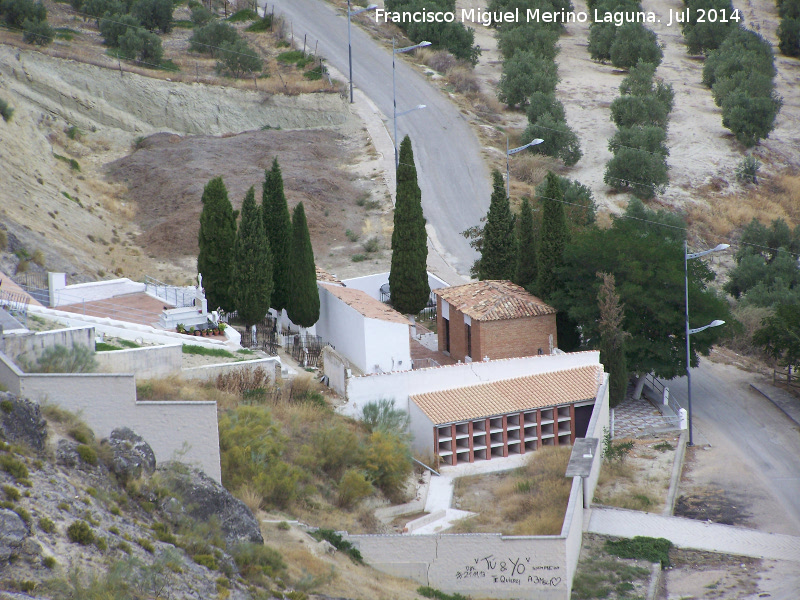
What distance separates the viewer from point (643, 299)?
112ft

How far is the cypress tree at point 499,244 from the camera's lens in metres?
38.5

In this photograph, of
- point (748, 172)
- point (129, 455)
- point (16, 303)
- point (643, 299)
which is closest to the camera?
point (129, 455)

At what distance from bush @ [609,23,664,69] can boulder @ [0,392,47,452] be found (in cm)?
6690

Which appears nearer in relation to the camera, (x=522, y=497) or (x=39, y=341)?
(x=39, y=341)

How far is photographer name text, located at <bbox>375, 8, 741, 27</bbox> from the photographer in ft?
259

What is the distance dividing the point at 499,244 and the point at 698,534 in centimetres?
1478

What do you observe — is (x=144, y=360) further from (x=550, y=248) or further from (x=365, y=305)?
(x=550, y=248)

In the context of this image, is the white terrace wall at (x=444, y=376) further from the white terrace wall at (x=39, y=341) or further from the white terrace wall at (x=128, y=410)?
the white terrace wall at (x=128, y=410)

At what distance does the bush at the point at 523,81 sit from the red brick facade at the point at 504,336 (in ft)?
118

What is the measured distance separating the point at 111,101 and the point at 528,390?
115 ft

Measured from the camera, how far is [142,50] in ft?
205

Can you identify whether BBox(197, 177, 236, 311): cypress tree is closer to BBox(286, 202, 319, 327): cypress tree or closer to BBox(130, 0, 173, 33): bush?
BBox(286, 202, 319, 327): cypress tree

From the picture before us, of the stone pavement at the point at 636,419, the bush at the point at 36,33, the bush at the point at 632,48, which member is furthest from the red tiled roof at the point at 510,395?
the bush at the point at 632,48

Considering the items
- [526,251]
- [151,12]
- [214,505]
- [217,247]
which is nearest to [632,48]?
[151,12]
